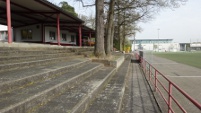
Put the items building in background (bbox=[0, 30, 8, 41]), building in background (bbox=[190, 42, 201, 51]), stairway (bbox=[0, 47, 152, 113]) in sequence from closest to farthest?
stairway (bbox=[0, 47, 152, 113])
building in background (bbox=[0, 30, 8, 41])
building in background (bbox=[190, 42, 201, 51])

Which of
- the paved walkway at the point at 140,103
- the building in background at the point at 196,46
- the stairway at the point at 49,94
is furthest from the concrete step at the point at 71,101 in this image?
the building in background at the point at 196,46

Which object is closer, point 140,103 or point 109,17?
point 140,103

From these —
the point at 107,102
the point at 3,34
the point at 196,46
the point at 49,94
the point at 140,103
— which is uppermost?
the point at 3,34

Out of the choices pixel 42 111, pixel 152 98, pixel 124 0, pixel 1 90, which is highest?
pixel 124 0

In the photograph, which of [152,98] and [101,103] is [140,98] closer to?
[152,98]

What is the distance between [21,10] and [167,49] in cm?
10974

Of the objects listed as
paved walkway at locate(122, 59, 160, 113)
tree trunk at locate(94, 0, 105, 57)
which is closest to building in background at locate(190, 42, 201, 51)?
tree trunk at locate(94, 0, 105, 57)

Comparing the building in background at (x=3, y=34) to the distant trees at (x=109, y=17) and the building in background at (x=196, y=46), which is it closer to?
the distant trees at (x=109, y=17)

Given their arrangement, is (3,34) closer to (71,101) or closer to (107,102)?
(107,102)

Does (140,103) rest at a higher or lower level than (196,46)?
lower

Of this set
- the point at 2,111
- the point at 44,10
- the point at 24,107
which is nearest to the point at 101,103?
the point at 24,107

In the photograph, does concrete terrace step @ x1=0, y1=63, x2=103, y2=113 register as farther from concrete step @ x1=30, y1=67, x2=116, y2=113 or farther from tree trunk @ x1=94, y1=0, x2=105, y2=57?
tree trunk @ x1=94, y1=0, x2=105, y2=57

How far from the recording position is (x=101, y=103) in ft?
17.2

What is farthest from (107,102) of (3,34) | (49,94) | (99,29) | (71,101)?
(3,34)
